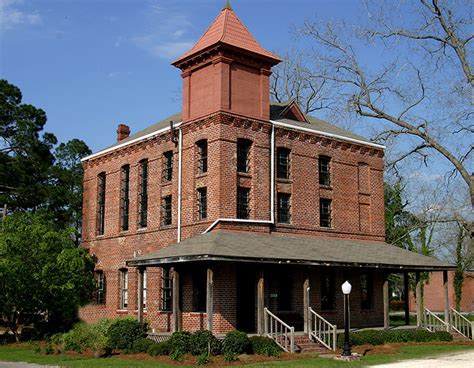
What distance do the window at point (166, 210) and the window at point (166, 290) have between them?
7.10 ft

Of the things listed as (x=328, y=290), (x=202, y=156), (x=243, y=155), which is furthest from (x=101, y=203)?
(x=328, y=290)

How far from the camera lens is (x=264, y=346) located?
20.7 metres

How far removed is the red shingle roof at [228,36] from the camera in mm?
26253

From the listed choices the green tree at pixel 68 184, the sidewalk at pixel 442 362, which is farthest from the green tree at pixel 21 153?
the sidewalk at pixel 442 362

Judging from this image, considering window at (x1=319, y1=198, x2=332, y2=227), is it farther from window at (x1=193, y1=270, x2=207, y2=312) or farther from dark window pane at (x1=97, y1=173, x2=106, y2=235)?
dark window pane at (x1=97, y1=173, x2=106, y2=235)

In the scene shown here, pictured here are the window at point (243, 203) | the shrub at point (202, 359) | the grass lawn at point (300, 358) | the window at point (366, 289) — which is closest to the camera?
the grass lawn at point (300, 358)

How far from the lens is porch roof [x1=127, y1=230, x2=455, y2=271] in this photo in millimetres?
21344

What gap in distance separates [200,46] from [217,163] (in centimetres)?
540

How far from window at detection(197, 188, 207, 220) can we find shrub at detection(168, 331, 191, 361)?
6213 mm

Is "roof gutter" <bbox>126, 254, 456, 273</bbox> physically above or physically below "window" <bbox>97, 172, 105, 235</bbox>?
below

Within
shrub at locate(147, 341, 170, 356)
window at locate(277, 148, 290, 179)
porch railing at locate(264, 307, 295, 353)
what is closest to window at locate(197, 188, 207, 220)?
window at locate(277, 148, 290, 179)

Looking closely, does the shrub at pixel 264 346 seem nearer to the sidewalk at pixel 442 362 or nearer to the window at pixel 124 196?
the sidewalk at pixel 442 362

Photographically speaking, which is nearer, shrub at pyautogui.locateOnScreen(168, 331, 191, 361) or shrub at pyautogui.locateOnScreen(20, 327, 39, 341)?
shrub at pyautogui.locateOnScreen(168, 331, 191, 361)

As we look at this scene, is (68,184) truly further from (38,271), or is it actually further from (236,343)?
(236,343)
